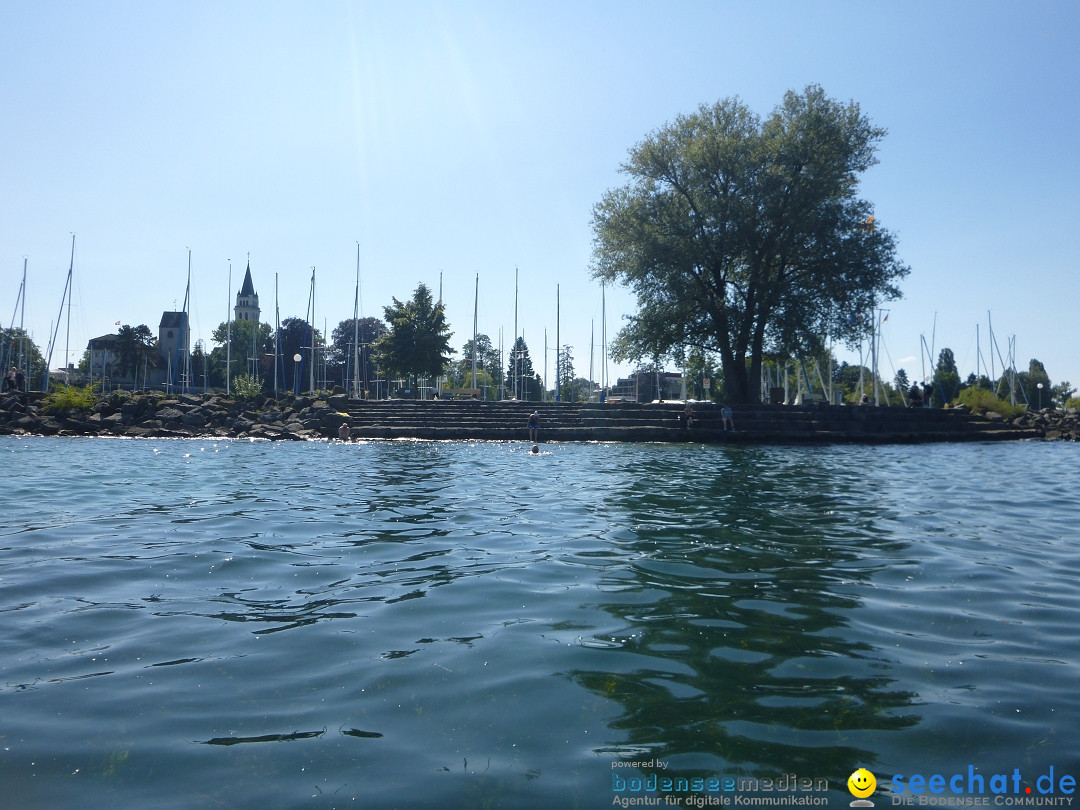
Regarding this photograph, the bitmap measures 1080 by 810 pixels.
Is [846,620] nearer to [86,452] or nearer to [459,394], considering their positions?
[86,452]

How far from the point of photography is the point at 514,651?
5121 mm

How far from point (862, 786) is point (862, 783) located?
3 centimetres

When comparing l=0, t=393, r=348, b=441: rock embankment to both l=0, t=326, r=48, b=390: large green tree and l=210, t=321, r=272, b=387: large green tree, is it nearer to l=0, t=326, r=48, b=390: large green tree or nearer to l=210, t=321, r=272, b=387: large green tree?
l=0, t=326, r=48, b=390: large green tree

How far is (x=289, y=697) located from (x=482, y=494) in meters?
9.52

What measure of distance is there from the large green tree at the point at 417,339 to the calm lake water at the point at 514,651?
4209 centimetres

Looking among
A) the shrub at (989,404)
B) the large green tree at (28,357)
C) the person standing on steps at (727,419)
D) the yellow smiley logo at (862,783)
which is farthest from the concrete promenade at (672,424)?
the large green tree at (28,357)

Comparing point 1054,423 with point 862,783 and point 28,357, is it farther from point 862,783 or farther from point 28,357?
point 28,357

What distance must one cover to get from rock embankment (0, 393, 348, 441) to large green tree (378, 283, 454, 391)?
1207 cm

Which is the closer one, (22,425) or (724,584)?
(724,584)

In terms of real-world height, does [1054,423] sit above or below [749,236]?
below

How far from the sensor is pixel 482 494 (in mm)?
13844

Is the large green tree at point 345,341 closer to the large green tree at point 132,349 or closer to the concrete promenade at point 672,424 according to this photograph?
the large green tree at point 132,349

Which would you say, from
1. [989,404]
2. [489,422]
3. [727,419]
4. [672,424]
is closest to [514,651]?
[727,419]

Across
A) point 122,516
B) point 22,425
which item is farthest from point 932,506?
point 22,425
